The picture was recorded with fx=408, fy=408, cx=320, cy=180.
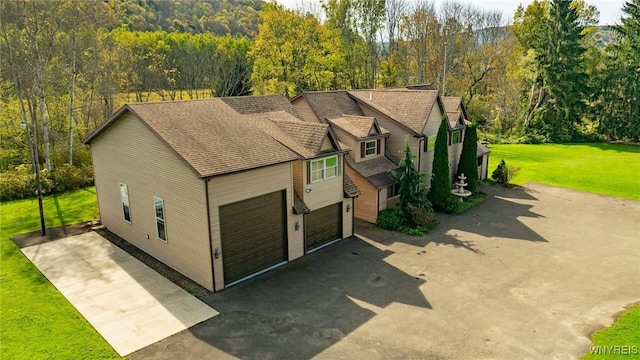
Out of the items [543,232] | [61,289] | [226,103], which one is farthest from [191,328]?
[543,232]

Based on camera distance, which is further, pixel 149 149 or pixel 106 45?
pixel 106 45

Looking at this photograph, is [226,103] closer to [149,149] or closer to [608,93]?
[149,149]

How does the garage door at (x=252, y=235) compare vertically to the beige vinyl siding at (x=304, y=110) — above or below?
below

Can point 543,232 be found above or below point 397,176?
below

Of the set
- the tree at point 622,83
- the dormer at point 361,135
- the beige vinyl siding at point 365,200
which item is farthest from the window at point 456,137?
the tree at point 622,83

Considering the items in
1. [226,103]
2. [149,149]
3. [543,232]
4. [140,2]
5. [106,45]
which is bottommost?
[543,232]

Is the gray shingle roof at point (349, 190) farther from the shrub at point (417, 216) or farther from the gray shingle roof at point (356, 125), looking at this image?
the gray shingle roof at point (356, 125)
